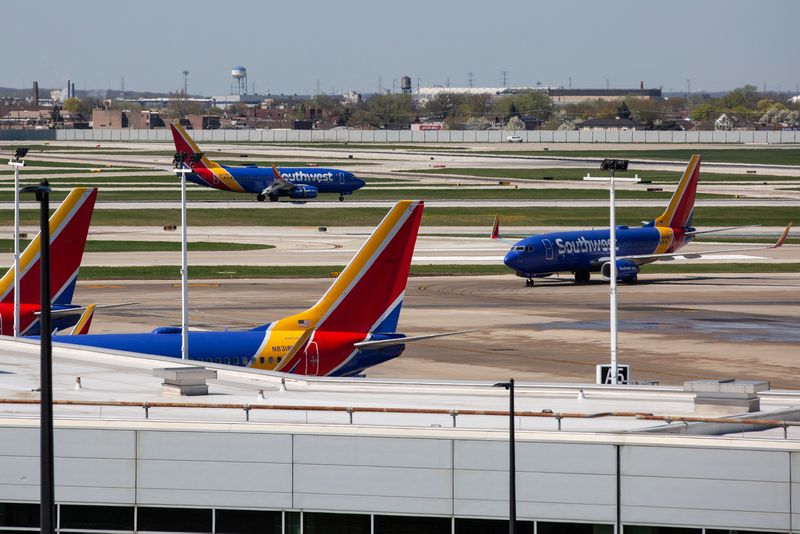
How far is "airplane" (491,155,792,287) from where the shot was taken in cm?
8912

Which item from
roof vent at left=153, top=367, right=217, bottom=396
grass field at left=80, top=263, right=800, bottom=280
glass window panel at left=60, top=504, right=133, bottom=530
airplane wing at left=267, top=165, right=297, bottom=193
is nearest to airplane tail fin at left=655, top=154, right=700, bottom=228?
grass field at left=80, top=263, right=800, bottom=280

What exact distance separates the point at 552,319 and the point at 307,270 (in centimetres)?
2732

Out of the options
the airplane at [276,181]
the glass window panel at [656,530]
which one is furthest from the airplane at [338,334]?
the airplane at [276,181]

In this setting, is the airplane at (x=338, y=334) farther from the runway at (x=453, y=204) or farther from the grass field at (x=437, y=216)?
the runway at (x=453, y=204)

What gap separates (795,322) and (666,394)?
40112 mm

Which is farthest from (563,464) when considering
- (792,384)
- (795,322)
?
(795,322)

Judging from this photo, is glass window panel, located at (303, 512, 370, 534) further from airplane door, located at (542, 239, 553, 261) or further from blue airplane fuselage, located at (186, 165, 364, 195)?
blue airplane fuselage, located at (186, 165, 364, 195)

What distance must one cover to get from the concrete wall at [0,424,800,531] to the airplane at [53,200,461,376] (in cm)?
1537

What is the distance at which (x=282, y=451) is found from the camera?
26.6m

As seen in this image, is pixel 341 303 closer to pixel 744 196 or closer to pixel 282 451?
pixel 282 451

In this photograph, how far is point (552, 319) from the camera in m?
73.3

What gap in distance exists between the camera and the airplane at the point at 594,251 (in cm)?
8912

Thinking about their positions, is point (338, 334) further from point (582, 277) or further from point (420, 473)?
point (582, 277)

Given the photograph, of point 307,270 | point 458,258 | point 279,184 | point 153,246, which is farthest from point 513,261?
point 279,184
